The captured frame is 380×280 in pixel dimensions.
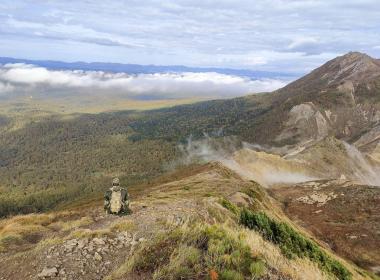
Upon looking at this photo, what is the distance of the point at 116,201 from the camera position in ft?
92.0

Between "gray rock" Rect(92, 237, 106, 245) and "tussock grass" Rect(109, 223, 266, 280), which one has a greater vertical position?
"tussock grass" Rect(109, 223, 266, 280)

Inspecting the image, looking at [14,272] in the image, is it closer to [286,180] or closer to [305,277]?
[305,277]

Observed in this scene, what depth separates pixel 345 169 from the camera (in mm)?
147250

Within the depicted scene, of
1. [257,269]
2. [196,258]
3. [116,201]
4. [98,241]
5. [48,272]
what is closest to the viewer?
[257,269]

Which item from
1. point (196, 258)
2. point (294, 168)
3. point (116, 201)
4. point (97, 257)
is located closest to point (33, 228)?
point (116, 201)

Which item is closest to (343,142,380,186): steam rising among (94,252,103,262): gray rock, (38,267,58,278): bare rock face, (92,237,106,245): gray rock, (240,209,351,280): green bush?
(240,209,351,280): green bush

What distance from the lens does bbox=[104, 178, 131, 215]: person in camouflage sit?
1100 inches

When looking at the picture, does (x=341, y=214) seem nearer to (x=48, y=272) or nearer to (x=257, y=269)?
(x=257, y=269)

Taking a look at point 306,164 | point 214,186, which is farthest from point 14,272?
point 306,164

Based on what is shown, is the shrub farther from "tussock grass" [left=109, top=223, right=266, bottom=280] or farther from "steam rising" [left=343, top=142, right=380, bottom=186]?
"steam rising" [left=343, top=142, right=380, bottom=186]

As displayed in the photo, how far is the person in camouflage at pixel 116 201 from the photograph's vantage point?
2794cm

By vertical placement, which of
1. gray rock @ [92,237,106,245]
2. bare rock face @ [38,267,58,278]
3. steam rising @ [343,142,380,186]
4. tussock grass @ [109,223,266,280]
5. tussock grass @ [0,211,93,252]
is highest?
tussock grass @ [109,223,266,280]

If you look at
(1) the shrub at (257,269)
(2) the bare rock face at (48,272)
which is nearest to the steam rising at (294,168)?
(2) the bare rock face at (48,272)

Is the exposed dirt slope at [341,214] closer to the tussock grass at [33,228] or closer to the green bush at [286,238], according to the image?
the green bush at [286,238]
